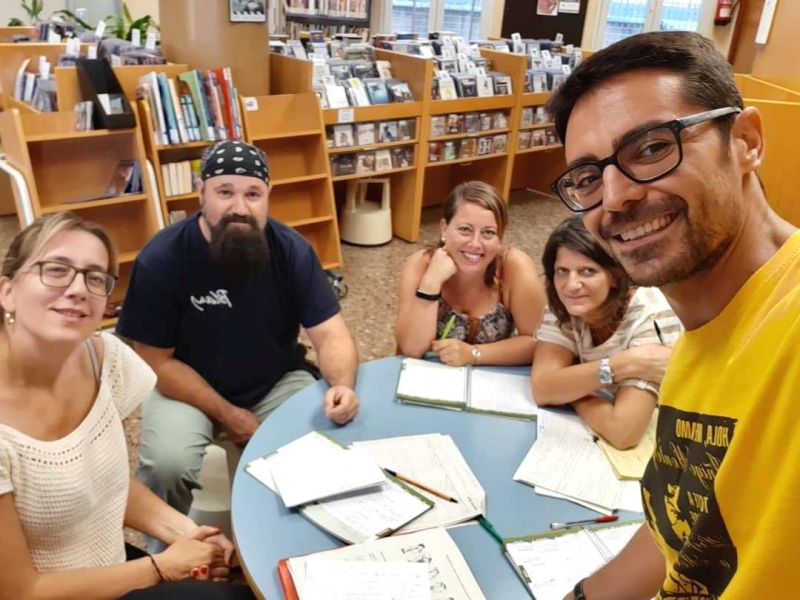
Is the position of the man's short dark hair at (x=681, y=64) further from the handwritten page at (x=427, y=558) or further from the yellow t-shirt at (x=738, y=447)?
the handwritten page at (x=427, y=558)

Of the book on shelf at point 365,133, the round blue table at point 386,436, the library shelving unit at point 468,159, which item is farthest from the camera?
the library shelving unit at point 468,159

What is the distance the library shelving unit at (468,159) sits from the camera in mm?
4551

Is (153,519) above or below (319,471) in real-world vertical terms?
below

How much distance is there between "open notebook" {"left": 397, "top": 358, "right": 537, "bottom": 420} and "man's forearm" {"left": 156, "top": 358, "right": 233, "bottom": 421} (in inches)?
23.4

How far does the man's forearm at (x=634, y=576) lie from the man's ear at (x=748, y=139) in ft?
2.02

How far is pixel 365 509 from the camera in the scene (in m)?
1.29

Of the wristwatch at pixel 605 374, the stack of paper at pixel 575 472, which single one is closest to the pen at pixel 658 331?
the wristwatch at pixel 605 374

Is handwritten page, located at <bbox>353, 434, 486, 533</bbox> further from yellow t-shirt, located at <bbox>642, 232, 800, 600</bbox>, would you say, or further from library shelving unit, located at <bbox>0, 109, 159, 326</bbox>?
library shelving unit, located at <bbox>0, 109, 159, 326</bbox>

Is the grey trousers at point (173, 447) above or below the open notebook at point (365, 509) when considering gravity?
below

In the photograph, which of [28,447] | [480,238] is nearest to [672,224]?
[28,447]

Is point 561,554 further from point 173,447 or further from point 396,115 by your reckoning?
point 396,115

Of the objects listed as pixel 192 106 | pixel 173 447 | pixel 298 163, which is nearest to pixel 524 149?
pixel 298 163

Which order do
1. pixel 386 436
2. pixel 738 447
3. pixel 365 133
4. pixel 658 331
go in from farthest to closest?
pixel 365 133
pixel 658 331
pixel 386 436
pixel 738 447

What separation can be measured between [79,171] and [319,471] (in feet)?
8.99
